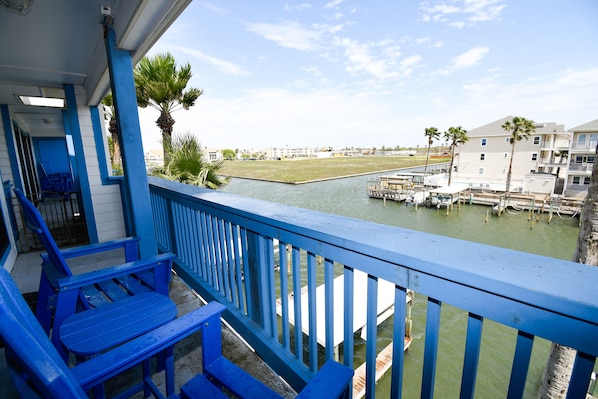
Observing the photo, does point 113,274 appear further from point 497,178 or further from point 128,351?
point 497,178

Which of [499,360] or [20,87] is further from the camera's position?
[499,360]

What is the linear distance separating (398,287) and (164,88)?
36.7 ft

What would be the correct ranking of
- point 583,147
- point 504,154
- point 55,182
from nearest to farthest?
point 55,182
point 583,147
point 504,154

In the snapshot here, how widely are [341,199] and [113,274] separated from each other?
30.6m

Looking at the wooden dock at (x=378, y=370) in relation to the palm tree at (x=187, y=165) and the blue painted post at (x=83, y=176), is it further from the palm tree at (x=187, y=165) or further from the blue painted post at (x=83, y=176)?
the palm tree at (x=187, y=165)

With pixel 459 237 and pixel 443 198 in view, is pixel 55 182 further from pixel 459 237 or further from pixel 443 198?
pixel 443 198

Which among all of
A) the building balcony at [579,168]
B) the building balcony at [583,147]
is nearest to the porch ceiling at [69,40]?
the building balcony at [583,147]

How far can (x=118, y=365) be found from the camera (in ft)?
2.72

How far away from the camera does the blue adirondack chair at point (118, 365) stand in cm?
39

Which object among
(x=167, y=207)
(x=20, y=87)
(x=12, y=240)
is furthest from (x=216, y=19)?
(x=12, y=240)

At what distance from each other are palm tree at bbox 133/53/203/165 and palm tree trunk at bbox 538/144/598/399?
32.5 feet

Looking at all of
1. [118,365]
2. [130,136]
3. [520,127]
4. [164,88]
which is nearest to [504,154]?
[520,127]

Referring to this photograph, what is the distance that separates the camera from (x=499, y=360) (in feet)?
30.0

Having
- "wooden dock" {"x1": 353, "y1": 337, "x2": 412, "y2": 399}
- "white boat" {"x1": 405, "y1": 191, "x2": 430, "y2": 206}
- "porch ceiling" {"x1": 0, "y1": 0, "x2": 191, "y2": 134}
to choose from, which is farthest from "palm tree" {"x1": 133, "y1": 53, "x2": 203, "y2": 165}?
"white boat" {"x1": 405, "y1": 191, "x2": 430, "y2": 206}
